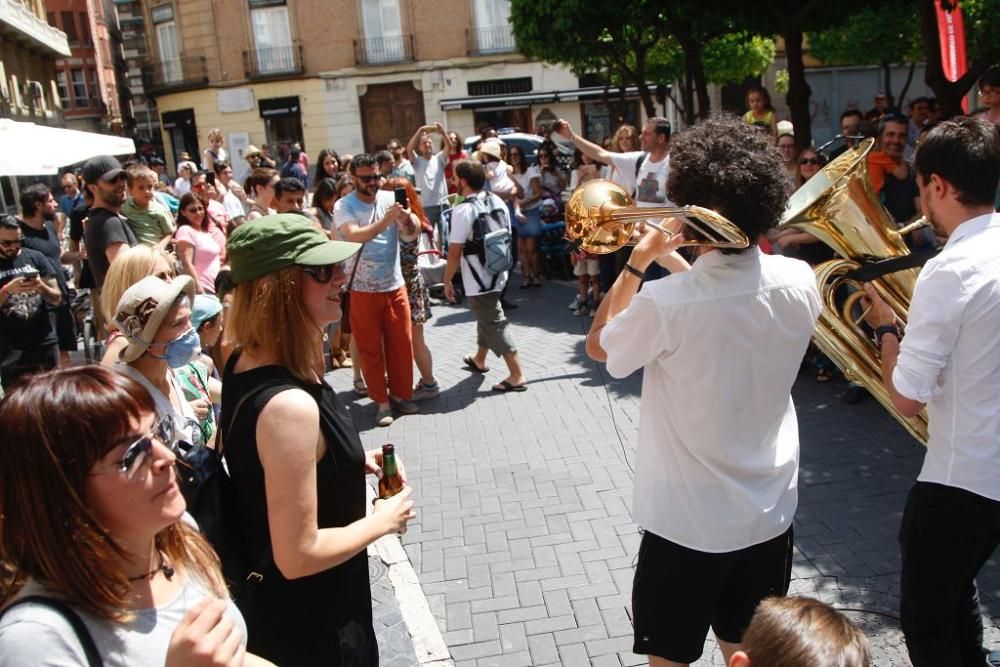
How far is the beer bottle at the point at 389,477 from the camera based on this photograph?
7.89ft

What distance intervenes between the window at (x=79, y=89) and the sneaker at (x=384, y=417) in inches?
1961

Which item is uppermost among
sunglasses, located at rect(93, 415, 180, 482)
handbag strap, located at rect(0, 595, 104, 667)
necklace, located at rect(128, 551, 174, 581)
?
sunglasses, located at rect(93, 415, 180, 482)

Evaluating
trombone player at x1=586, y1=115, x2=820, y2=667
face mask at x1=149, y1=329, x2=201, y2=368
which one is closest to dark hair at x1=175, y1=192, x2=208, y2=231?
face mask at x1=149, y1=329, x2=201, y2=368

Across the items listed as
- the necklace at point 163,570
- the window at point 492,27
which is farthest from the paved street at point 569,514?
the window at point 492,27

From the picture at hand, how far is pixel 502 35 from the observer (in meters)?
29.4

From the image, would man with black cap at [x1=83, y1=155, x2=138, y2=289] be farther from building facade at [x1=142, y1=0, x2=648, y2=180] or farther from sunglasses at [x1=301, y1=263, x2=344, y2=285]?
building facade at [x1=142, y1=0, x2=648, y2=180]

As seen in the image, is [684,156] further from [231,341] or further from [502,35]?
[502,35]

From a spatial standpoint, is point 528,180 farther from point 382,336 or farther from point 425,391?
point 382,336

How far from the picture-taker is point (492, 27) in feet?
96.1

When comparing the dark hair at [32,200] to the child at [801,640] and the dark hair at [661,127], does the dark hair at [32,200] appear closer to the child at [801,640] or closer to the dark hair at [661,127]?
the dark hair at [661,127]

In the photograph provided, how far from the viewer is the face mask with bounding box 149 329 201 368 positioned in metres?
2.90

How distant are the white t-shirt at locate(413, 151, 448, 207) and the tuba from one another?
7.76 metres

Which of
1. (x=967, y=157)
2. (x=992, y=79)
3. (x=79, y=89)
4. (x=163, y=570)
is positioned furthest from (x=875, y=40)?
(x=79, y=89)

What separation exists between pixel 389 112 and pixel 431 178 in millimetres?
20453
